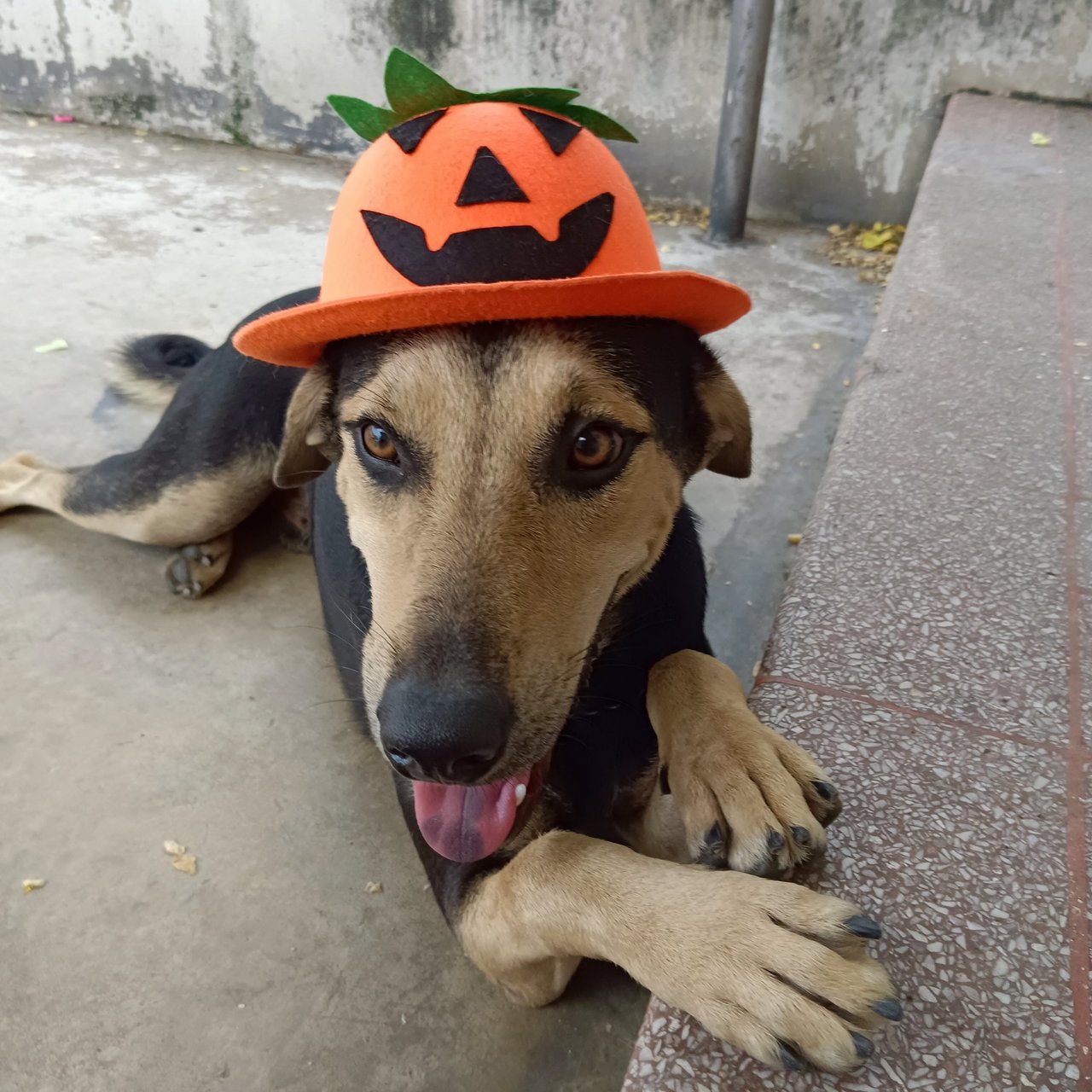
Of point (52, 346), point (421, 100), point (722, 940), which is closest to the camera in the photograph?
point (722, 940)

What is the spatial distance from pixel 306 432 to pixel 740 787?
4.76 ft

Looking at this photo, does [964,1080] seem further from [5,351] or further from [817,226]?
[817,226]

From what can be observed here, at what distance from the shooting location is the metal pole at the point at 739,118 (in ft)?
20.4

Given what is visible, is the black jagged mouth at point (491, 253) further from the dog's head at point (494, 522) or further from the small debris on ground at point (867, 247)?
the small debris on ground at point (867, 247)

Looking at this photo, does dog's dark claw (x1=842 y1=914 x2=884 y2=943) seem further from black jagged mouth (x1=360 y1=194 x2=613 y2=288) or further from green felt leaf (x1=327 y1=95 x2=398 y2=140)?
green felt leaf (x1=327 y1=95 x2=398 y2=140)

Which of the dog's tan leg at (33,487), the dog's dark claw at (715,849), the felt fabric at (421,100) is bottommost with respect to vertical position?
the dog's tan leg at (33,487)

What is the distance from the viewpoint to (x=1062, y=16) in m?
6.39

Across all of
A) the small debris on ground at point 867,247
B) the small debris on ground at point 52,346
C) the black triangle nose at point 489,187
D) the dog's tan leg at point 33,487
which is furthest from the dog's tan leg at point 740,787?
the small debris on ground at point 867,247

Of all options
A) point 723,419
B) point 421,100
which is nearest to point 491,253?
point 421,100

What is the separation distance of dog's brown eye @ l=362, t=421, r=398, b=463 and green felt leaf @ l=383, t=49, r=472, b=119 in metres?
0.71

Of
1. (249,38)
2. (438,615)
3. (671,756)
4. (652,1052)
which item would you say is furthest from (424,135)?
(249,38)

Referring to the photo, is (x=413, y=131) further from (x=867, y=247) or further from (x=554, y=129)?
(x=867, y=247)

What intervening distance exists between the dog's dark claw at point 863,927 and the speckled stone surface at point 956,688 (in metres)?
0.12

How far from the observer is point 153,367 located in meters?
4.30
